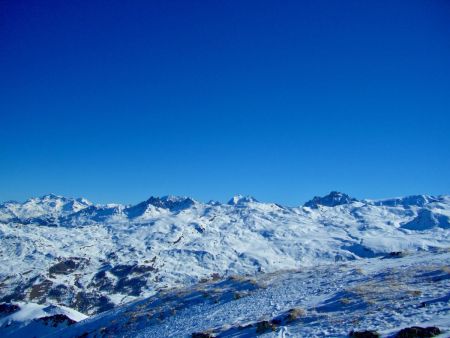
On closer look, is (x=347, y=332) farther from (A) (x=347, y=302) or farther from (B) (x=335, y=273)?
(B) (x=335, y=273)

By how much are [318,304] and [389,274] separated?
33.8 feet

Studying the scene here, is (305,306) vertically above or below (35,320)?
below

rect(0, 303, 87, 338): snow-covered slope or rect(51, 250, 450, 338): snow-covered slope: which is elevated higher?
rect(0, 303, 87, 338): snow-covered slope

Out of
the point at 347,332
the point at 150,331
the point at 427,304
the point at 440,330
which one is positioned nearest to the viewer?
the point at 440,330

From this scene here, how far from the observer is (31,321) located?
2736 inches

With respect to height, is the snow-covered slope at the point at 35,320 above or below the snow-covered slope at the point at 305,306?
above

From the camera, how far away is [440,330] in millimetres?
18047

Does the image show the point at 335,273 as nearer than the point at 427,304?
No

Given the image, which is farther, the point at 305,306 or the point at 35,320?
the point at 35,320

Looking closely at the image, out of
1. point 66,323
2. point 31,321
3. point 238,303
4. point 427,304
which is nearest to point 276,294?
point 238,303

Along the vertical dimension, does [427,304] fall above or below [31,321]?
below

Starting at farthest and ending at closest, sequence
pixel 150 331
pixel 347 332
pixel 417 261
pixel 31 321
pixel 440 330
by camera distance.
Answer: pixel 31 321, pixel 417 261, pixel 150 331, pixel 347 332, pixel 440 330

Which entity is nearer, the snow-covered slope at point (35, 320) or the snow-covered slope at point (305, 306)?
the snow-covered slope at point (305, 306)

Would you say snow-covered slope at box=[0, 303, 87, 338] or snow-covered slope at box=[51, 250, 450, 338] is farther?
snow-covered slope at box=[0, 303, 87, 338]
